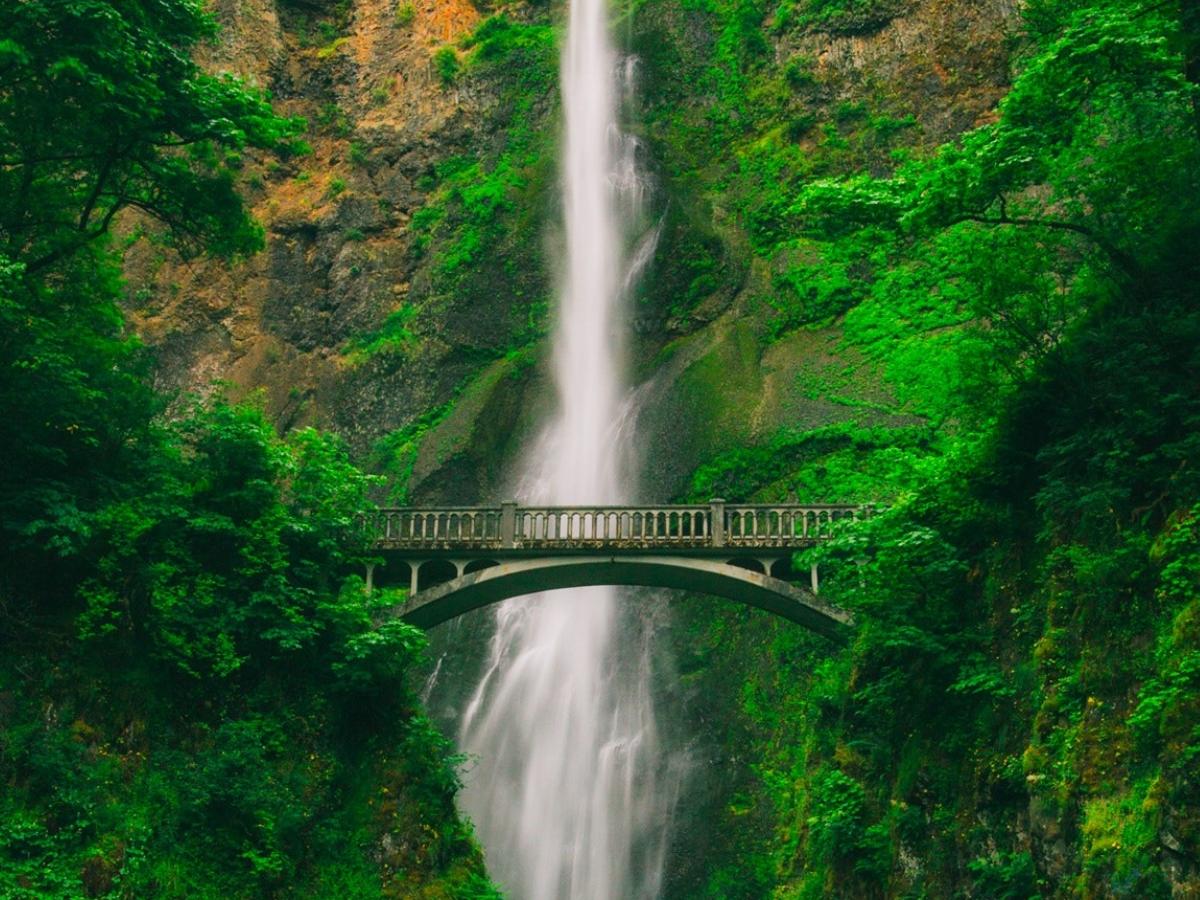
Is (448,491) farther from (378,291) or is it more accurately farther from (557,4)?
(557,4)

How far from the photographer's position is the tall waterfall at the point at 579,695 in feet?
102

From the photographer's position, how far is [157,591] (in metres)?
20.0

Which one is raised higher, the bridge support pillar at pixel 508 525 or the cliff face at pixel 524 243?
the cliff face at pixel 524 243

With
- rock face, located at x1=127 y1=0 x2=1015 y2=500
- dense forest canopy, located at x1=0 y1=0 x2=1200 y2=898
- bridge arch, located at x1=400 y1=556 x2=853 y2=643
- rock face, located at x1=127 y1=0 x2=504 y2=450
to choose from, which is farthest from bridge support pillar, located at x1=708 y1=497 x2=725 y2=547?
rock face, located at x1=127 y1=0 x2=504 y2=450

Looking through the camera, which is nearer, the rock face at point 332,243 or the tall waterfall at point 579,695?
the tall waterfall at point 579,695

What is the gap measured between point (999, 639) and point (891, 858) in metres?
3.49

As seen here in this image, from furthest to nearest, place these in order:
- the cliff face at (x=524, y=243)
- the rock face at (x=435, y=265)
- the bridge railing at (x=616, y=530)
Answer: the rock face at (x=435, y=265) → the cliff face at (x=524, y=243) → the bridge railing at (x=616, y=530)

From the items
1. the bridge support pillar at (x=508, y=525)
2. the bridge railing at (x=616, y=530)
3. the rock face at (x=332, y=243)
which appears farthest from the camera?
the rock face at (x=332, y=243)

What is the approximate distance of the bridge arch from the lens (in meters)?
25.9

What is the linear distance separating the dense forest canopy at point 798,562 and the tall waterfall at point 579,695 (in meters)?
5.03

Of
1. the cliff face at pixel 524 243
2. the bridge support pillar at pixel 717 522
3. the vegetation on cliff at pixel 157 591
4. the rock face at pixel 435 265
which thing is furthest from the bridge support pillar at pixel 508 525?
the rock face at pixel 435 265

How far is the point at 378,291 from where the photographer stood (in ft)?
149

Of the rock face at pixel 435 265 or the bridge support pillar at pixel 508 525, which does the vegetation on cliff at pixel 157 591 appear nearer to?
the bridge support pillar at pixel 508 525

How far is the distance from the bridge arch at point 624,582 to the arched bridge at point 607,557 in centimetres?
2
